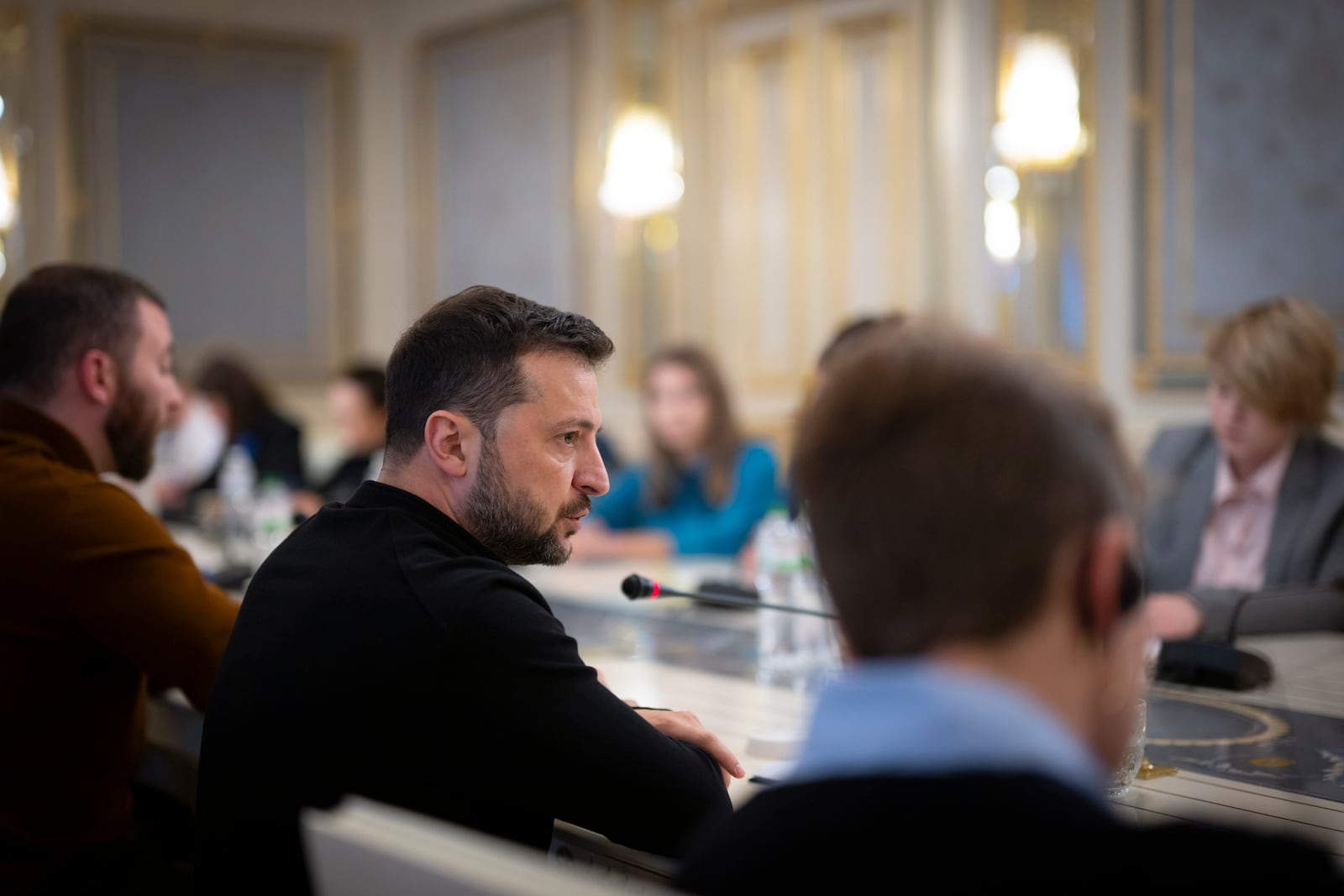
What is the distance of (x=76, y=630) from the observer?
168 cm

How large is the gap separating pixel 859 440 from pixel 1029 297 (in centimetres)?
366

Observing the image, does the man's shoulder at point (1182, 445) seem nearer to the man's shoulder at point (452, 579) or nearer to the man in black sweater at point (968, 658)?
the man's shoulder at point (452, 579)

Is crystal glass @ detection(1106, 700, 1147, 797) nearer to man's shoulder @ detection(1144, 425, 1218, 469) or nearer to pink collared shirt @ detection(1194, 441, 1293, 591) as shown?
pink collared shirt @ detection(1194, 441, 1293, 591)

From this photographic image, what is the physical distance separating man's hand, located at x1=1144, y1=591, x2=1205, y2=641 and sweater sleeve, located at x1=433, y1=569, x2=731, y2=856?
3.73 feet

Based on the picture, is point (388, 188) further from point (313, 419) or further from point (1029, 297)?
point (1029, 297)

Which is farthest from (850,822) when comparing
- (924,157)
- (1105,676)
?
(924,157)

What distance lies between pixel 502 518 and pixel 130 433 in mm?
882

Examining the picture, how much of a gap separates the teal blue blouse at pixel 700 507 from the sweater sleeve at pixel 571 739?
7.39 ft

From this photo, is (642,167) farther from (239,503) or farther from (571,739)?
(571,739)

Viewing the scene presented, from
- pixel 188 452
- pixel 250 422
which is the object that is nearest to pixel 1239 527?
pixel 250 422

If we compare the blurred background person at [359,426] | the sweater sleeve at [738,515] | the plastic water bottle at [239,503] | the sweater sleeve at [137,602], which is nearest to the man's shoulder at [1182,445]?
the sweater sleeve at [738,515]

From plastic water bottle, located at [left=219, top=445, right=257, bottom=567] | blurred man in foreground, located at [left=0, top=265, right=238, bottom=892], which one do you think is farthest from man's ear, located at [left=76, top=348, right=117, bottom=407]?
plastic water bottle, located at [left=219, top=445, right=257, bottom=567]

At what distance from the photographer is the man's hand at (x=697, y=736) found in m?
1.28

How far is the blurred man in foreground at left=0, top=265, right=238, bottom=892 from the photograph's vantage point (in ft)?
5.38
